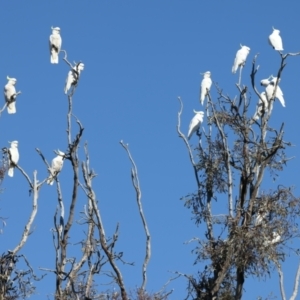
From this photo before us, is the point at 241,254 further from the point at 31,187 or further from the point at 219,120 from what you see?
the point at 31,187

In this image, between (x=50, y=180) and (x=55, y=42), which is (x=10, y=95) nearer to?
(x=55, y=42)

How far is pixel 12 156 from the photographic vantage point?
26.5 metres

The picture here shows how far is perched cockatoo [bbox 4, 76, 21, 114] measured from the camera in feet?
86.8

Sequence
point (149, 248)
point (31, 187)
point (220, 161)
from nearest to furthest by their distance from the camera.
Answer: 1. point (149, 248)
2. point (220, 161)
3. point (31, 187)

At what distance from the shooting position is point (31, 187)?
24.6 m

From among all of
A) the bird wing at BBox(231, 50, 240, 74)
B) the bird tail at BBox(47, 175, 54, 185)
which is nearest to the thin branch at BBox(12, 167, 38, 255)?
the bird tail at BBox(47, 175, 54, 185)

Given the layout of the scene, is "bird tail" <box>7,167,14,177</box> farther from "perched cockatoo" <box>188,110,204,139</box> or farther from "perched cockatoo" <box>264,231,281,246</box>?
"perched cockatoo" <box>264,231,281,246</box>

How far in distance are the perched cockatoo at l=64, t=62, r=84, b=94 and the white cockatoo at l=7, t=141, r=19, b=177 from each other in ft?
7.13

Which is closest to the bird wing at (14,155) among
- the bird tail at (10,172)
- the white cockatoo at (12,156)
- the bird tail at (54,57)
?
the white cockatoo at (12,156)

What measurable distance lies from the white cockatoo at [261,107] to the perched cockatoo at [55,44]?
4.47 meters

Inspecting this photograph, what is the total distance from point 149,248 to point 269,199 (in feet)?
7.40

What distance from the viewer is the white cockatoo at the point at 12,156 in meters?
26.0

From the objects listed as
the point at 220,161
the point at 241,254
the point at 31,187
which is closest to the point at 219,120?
the point at 220,161

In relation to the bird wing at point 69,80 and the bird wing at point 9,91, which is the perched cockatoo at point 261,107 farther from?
the bird wing at point 9,91
